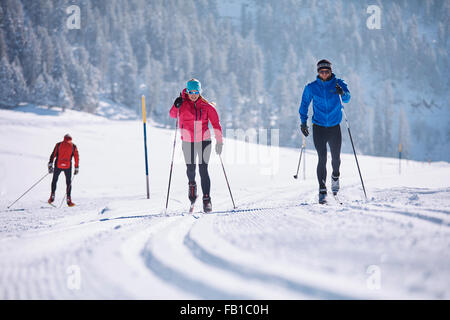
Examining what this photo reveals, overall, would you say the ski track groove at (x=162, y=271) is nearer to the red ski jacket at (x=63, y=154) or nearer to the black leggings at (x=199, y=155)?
the black leggings at (x=199, y=155)

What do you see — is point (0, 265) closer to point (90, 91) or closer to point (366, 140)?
point (90, 91)

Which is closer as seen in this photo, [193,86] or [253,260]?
[253,260]

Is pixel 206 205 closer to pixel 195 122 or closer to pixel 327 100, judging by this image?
pixel 195 122

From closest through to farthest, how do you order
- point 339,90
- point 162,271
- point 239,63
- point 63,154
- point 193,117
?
point 162,271
point 339,90
point 193,117
point 63,154
point 239,63

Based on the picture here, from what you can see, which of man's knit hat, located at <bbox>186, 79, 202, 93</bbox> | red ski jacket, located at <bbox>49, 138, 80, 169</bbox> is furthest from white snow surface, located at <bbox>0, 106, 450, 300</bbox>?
red ski jacket, located at <bbox>49, 138, 80, 169</bbox>

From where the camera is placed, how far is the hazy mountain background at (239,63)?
5316 centimetres

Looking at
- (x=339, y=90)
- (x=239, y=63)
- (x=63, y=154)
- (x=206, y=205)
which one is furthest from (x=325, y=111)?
(x=239, y=63)

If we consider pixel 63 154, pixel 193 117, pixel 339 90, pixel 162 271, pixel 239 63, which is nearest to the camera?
pixel 162 271

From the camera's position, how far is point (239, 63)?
252 ft

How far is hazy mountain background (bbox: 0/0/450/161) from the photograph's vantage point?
53156 mm

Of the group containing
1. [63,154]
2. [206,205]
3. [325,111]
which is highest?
[325,111]

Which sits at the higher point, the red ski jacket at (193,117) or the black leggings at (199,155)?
the red ski jacket at (193,117)

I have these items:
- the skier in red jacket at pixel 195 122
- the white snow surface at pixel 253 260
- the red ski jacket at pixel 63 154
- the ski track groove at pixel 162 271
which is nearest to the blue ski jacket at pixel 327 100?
the skier in red jacket at pixel 195 122

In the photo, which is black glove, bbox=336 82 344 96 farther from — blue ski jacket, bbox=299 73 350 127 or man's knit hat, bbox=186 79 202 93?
man's knit hat, bbox=186 79 202 93
